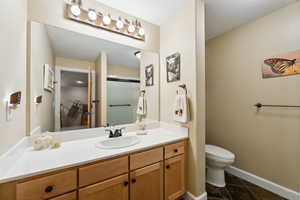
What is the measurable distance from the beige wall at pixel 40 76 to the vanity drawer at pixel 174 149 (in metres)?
1.24

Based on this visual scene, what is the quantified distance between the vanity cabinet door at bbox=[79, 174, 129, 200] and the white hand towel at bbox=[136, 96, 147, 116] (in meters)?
0.92

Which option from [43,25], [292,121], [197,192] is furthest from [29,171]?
[292,121]

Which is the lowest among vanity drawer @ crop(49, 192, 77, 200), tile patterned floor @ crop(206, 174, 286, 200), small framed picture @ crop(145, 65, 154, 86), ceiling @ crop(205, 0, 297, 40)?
tile patterned floor @ crop(206, 174, 286, 200)

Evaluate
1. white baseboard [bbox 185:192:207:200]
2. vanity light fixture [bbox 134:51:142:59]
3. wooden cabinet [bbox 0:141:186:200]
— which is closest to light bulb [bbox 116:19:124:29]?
vanity light fixture [bbox 134:51:142:59]

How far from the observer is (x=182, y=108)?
58.8 inches

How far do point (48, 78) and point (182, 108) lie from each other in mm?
1479

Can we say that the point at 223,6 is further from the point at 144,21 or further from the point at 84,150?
the point at 84,150

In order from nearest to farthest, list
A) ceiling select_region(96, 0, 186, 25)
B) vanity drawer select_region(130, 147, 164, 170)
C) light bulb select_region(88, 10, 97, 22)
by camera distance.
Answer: vanity drawer select_region(130, 147, 164, 170), light bulb select_region(88, 10, 97, 22), ceiling select_region(96, 0, 186, 25)

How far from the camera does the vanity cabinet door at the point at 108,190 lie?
3.00 ft

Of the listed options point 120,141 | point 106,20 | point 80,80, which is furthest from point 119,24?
point 120,141

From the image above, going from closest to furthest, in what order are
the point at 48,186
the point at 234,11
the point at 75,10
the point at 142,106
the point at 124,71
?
the point at 48,186 < the point at 75,10 < the point at 234,11 < the point at 124,71 < the point at 142,106

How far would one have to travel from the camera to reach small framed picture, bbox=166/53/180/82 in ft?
5.49

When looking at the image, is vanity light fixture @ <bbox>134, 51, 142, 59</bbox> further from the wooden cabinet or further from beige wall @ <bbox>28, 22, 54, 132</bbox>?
the wooden cabinet

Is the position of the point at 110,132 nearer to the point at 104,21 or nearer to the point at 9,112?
the point at 9,112
